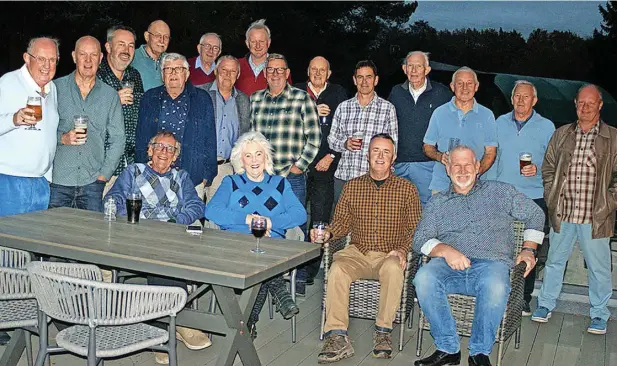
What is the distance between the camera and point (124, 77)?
5.14 meters

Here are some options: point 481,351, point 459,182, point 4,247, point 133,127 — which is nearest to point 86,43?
point 133,127

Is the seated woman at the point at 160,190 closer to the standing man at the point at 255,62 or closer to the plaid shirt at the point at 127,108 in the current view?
the plaid shirt at the point at 127,108

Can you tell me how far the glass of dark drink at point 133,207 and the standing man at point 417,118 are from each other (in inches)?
83.8

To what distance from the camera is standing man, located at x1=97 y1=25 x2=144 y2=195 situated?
16.3ft

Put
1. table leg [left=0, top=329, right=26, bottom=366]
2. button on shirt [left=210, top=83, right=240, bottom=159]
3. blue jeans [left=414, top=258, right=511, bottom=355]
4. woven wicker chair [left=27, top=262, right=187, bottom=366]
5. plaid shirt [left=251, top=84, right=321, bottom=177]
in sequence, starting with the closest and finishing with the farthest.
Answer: woven wicker chair [left=27, top=262, right=187, bottom=366]
table leg [left=0, top=329, right=26, bottom=366]
blue jeans [left=414, top=258, right=511, bottom=355]
plaid shirt [left=251, top=84, right=321, bottom=177]
button on shirt [left=210, top=83, right=240, bottom=159]

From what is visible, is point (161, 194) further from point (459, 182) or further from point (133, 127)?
point (459, 182)

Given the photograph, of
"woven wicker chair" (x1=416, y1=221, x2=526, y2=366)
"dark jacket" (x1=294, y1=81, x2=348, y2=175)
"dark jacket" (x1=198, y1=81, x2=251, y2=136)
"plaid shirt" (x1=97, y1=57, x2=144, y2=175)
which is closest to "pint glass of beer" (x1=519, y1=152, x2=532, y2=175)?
"woven wicker chair" (x1=416, y1=221, x2=526, y2=366)

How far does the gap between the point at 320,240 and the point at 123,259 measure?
110 centimetres

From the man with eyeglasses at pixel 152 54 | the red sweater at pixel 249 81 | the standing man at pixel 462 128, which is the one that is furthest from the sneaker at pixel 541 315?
the man with eyeglasses at pixel 152 54

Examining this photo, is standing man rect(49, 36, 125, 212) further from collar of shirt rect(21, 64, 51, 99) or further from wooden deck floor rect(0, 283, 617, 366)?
wooden deck floor rect(0, 283, 617, 366)

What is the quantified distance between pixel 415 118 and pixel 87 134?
232 centimetres

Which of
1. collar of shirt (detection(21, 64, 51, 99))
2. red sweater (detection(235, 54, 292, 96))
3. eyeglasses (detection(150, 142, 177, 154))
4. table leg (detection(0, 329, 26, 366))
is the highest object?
red sweater (detection(235, 54, 292, 96))

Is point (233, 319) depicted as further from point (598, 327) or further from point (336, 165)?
point (598, 327)

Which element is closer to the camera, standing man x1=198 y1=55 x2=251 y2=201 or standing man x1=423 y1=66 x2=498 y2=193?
standing man x1=423 y1=66 x2=498 y2=193
